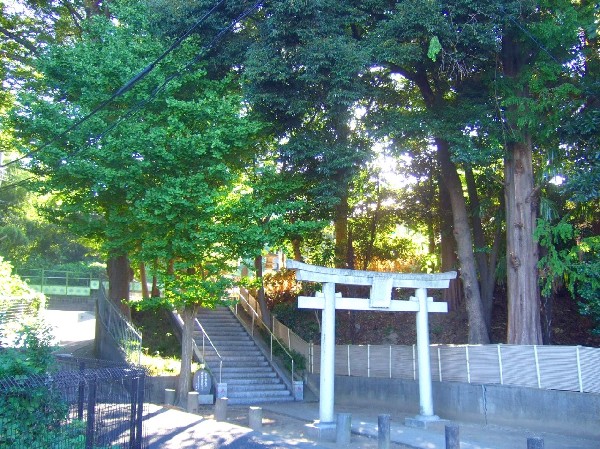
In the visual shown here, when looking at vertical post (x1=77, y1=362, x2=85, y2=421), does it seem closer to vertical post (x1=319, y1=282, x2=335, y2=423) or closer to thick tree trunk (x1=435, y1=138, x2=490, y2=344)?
vertical post (x1=319, y1=282, x2=335, y2=423)

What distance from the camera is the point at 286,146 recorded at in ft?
60.2

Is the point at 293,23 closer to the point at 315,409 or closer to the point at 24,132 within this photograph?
the point at 24,132

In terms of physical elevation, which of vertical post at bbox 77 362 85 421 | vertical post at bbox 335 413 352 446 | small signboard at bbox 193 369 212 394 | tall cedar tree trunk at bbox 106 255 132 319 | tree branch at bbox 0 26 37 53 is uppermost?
tree branch at bbox 0 26 37 53

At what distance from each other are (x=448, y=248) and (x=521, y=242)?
655cm

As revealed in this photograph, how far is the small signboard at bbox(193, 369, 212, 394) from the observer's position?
20359mm

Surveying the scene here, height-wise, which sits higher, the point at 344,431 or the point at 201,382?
the point at 201,382

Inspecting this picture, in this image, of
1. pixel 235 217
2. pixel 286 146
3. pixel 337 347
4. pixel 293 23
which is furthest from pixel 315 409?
pixel 293 23

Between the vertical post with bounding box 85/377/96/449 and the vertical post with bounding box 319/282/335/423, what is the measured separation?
6728 mm

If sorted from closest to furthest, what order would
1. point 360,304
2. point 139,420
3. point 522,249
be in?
point 139,420
point 360,304
point 522,249

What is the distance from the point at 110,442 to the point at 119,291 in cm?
1527

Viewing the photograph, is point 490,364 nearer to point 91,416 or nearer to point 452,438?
point 452,438

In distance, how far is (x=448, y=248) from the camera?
79.5 ft

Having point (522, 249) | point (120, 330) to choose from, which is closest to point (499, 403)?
point (522, 249)

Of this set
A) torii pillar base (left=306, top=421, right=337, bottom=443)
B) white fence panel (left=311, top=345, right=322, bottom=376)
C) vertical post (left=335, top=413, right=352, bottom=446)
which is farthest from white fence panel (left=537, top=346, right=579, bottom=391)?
white fence panel (left=311, top=345, right=322, bottom=376)
